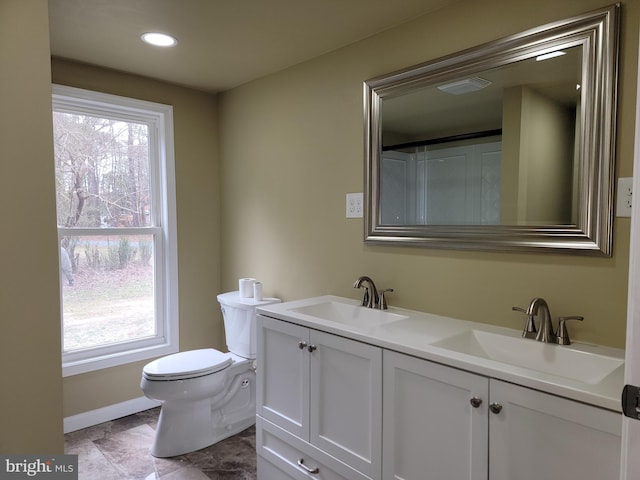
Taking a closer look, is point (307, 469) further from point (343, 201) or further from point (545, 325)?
point (343, 201)

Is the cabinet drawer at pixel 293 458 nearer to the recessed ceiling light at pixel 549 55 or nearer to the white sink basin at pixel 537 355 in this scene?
the white sink basin at pixel 537 355

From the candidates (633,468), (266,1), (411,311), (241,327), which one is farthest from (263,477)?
(266,1)

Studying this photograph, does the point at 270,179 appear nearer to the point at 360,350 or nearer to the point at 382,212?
the point at 382,212

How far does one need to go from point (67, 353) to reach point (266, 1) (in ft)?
7.66

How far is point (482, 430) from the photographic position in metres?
1.21

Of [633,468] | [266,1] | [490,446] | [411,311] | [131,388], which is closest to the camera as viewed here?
[633,468]

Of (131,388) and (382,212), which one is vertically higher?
(382,212)

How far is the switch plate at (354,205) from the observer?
217 cm

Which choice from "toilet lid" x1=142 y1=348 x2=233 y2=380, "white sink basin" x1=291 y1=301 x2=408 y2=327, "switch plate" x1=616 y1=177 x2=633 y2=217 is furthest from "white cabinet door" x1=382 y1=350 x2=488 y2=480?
"toilet lid" x1=142 y1=348 x2=233 y2=380

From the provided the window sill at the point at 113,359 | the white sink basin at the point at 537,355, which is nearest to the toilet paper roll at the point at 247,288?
the window sill at the point at 113,359

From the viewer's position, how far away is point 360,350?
60.7 inches

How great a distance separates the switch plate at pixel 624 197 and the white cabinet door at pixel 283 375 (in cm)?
121

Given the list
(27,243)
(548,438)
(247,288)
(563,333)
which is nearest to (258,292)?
(247,288)

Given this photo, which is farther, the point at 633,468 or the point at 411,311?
the point at 411,311
